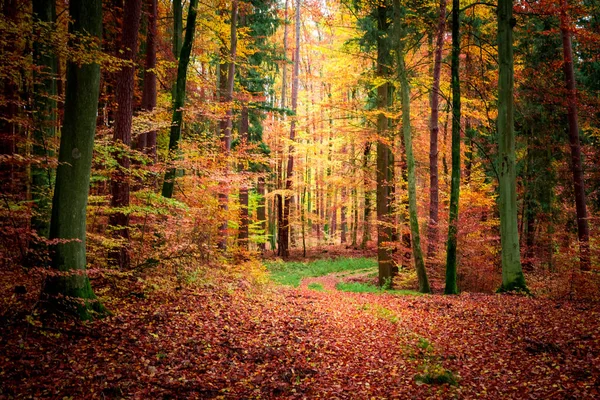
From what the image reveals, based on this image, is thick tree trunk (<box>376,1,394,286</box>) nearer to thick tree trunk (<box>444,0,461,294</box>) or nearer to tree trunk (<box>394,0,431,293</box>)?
tree trunk (<box>394,0,431,293</box>)

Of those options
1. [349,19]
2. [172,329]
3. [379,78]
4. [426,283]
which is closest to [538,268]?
[426,283]

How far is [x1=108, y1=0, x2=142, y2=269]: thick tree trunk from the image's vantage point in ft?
26.9

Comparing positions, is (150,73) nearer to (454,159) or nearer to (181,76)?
(181,76)

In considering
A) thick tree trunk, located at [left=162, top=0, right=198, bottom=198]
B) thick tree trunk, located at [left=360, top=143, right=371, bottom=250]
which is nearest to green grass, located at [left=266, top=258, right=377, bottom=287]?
thick tree trunk, located at [left=360, top=143, right=371, bottom=250]

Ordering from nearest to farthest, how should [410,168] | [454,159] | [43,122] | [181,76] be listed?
[43,122]
[181,76]
[454,159]
[410,168]

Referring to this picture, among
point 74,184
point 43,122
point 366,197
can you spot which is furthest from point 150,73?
point 366,197

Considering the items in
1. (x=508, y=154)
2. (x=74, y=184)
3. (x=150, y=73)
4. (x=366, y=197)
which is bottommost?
(x=74, y=184)

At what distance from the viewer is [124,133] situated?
28.0 feet

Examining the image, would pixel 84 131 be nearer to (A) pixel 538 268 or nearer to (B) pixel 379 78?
(B) pixel 379 78

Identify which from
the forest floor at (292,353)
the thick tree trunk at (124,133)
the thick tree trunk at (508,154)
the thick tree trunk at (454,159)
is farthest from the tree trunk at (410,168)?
the thick tree trunk at (124,133)

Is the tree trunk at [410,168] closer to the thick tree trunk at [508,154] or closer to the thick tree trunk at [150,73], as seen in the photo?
the thick tree trunk at [508,154]

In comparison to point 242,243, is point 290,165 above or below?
above

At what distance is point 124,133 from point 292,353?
636 cm

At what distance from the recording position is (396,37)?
1216 centimetres
